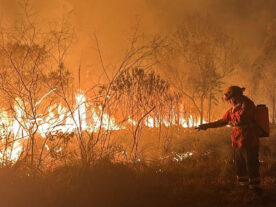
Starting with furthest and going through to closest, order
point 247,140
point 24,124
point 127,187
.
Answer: point 24,124, point 127,187, point 247,140

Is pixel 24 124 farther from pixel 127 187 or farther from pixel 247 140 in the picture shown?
pixel 247 140

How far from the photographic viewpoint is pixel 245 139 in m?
5.19

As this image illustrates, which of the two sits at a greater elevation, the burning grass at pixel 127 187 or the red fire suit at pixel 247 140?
the red fire suit at pixel 247 140

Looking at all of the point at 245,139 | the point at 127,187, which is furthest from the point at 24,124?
the point at 245,139

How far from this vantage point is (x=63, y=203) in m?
5.10

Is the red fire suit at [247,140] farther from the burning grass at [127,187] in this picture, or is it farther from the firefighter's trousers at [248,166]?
the burning grass at [127,187]

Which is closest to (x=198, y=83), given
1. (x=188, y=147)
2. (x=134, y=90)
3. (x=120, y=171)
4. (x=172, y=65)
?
(x=172, y=65)

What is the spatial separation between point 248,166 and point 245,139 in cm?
47

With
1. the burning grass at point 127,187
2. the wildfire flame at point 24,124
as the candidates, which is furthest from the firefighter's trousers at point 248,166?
the wildfire flame at point 24,124

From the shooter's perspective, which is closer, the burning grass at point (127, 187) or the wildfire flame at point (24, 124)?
the burning grass at point (127, 187)

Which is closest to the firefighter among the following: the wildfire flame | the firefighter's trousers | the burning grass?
the firefighter's trousers

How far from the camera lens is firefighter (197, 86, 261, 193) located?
5152 millimetres

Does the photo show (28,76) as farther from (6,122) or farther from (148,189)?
(148,189)

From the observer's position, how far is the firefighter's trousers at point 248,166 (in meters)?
5.12
